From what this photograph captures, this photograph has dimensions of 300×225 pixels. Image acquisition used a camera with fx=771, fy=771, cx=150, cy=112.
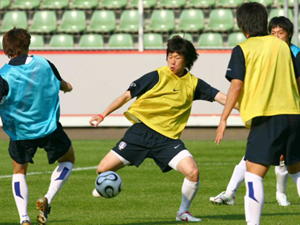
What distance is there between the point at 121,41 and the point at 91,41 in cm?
76

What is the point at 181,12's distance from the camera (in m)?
19.2

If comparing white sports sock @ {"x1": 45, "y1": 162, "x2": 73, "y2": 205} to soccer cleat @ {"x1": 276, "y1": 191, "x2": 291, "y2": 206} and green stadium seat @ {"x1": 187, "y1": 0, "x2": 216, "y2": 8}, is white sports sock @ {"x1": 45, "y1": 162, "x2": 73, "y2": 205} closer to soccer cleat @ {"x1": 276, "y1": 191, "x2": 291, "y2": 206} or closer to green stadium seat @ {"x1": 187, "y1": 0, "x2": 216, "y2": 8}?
soccer cleat @ {"x1": 276, "y1": 191, "x2": 291, "y2": 206}

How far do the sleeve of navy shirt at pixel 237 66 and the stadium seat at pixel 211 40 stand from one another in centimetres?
1247

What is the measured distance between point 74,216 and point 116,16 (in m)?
12.4

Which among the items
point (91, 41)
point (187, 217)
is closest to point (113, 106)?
point (187, 217)

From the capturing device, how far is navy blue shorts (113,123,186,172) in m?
7.25

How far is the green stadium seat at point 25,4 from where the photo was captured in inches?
760

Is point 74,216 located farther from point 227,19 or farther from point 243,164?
point 227,19

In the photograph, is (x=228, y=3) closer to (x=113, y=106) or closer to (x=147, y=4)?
(x=147, y=4)

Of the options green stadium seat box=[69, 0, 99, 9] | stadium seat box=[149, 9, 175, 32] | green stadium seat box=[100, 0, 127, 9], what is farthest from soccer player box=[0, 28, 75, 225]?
green stadium seat box=[69, 0, 99, 9]

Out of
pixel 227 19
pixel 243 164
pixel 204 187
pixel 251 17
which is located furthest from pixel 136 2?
pixel 251 17

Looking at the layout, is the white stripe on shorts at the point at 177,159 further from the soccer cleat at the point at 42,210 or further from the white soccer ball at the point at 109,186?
the soccer cleat at the point at 42,210

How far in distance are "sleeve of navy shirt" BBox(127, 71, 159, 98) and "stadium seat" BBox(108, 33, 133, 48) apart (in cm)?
1093

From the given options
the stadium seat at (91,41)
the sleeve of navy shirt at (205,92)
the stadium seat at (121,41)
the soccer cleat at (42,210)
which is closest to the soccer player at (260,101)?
the sleeve of navy shirt at (205,92)
